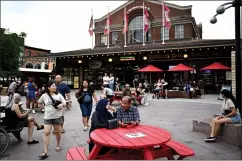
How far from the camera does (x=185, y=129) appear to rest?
734 cm

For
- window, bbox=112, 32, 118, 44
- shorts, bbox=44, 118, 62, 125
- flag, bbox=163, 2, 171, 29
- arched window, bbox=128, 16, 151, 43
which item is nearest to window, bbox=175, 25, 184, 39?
arched window, bbox=128, 16, 151, 43

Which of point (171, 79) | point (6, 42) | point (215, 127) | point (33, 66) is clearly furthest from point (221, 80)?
point (33, 66)

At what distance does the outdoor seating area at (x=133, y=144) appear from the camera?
3.39 metres

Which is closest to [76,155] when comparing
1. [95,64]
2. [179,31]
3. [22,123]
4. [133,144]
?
[133,144]

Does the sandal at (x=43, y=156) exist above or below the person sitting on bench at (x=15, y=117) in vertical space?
below

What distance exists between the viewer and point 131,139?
354 centimetres

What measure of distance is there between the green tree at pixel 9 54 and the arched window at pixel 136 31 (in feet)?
50.6

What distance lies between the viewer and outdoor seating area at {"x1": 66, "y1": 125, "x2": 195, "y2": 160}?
339 centimetres

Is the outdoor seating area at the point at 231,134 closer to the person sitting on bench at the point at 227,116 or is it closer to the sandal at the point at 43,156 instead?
the person sitting on bench at the point at 227,116

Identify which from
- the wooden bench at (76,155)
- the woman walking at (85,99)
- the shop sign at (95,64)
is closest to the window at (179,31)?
the shop sign at (95,64)

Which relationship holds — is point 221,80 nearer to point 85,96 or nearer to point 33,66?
point 85,96

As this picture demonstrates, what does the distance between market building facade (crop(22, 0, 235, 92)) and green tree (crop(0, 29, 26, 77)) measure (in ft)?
18.2

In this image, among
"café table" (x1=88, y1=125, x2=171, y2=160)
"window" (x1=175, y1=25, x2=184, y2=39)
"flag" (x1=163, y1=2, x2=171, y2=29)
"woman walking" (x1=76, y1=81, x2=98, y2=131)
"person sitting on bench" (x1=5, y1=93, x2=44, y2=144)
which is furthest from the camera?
"window" (x1=175, y1=25, x2=184, y2=39)

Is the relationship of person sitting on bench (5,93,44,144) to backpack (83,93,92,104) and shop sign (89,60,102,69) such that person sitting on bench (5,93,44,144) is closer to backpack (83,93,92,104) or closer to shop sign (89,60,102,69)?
backpack (83,93,92,104)
